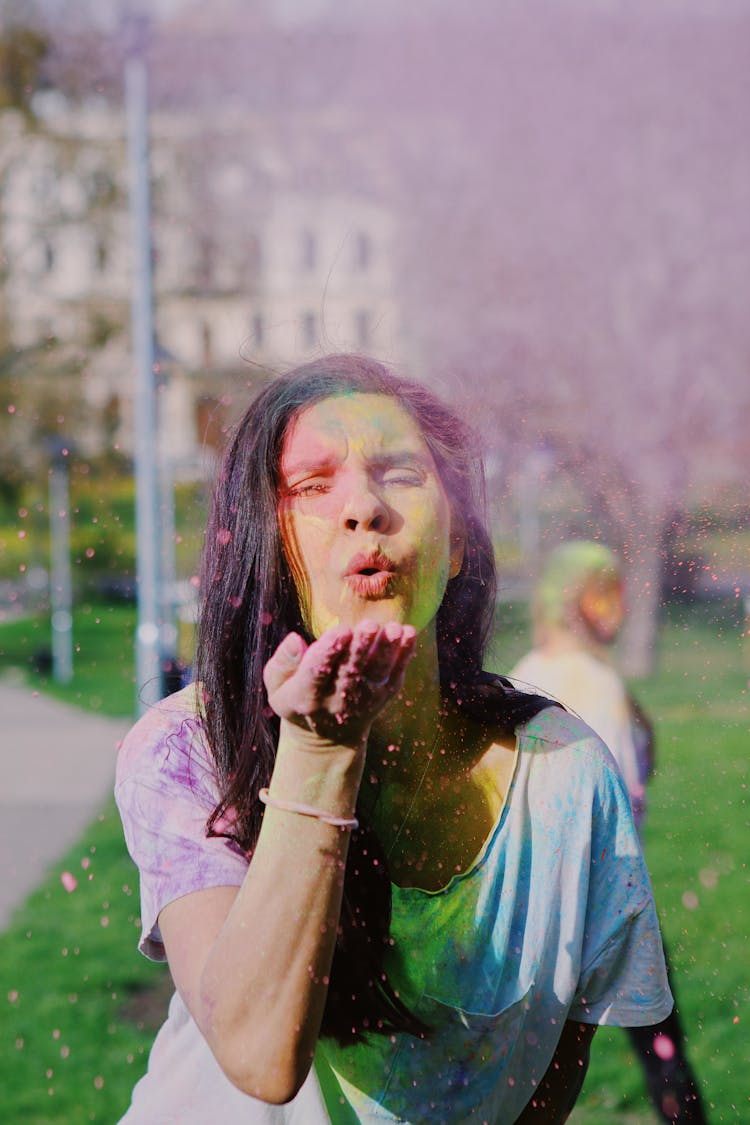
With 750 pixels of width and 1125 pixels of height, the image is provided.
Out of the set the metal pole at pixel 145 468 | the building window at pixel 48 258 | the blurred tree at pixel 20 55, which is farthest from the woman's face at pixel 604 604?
the blurred tree at pixel 20 55

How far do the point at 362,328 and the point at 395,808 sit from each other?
518 mm

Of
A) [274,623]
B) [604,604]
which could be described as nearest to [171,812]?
[274,623]

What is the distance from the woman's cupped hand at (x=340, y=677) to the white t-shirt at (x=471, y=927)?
204 millimetres

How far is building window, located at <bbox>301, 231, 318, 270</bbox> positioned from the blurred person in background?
5.16 ft

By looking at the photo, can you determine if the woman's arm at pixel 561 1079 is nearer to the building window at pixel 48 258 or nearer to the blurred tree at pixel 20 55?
the building window at pixel 48 258

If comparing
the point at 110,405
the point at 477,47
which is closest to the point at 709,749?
the point at 110,405

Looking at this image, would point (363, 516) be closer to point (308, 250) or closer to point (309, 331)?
point (309, 331)

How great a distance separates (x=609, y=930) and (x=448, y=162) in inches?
680

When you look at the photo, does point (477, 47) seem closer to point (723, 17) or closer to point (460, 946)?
point (723, 17)

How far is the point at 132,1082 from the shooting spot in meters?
3.30

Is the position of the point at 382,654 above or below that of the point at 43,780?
above

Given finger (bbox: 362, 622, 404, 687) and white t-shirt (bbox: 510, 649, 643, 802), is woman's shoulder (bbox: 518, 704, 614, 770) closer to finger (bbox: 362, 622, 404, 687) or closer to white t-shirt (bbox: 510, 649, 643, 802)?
finger (bbox: 362, 622, 404, 687)

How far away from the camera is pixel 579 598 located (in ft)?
4.99

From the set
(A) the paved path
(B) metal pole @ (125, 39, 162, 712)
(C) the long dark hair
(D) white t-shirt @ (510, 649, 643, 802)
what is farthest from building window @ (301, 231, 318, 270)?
(A) the paved path
